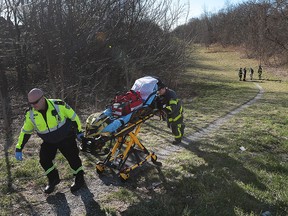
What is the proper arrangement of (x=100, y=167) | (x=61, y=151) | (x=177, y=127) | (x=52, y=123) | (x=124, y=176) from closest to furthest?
(x=52, y=123)
(x=61, y=151)
(x=124, y=176)
(x=100, y=167)
(x=177, y=127)

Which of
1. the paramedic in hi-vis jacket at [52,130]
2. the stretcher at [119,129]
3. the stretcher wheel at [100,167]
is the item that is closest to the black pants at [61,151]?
the paramedic in hi-vis jacket at [52,130]

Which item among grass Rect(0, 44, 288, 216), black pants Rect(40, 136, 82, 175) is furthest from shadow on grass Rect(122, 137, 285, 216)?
black pants Rect(40, 136, 82, 175)

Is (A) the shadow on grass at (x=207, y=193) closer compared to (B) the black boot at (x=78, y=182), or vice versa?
(A) the shadow on grass at (x=207, y=193)

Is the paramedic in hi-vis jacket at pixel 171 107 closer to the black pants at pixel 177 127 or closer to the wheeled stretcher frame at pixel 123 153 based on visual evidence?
the black pants at pixel 177 127

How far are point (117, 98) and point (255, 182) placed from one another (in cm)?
327

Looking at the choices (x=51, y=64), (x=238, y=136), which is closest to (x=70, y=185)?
(x=238, y=136)

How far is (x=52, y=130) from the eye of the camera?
17.8 ft

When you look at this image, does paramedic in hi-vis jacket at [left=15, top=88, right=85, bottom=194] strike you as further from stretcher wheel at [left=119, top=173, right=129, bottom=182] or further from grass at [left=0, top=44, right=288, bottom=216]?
stretcher wheel at [left=119, top=173, right=129, bottom=182]

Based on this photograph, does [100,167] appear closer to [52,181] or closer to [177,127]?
[52,181]

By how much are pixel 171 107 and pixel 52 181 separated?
3.28 metres

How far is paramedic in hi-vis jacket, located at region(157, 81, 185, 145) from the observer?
7054 millimetres

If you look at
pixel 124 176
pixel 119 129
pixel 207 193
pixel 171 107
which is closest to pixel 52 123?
pixel 119 129

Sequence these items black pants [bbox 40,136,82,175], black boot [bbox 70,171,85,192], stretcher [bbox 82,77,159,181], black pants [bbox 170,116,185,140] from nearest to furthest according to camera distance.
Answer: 1. stretcher [bbox 82,77,159,181]
2. black pants [bbox 40,136,82,175]
3. black boot [bbox 70,171,85,192]
4. black pants [bbox 170,116,185,140]

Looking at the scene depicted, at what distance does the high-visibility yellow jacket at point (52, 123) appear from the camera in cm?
537
